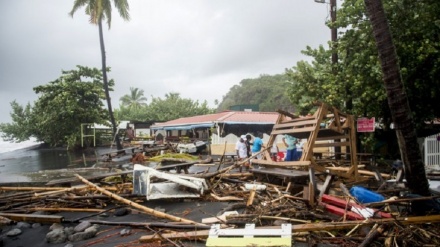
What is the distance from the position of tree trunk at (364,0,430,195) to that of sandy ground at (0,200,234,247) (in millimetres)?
3973

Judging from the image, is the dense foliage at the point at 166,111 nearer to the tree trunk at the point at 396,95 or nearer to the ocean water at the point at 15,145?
the ocean water at the point at 15,145

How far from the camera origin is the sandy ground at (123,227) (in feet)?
17.4

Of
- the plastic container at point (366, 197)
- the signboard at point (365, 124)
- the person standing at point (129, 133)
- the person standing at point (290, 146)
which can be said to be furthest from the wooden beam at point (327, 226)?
the person standing at point (129, 133)

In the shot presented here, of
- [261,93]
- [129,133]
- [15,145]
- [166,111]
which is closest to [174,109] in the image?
[166,111]

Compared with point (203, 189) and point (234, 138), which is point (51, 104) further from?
point (203, 189)

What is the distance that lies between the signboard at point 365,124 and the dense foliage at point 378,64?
A: 0.78 feet

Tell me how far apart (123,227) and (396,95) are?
19.1 feet

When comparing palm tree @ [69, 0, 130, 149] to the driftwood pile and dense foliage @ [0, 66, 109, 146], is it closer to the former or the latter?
dense foliage @ [0, 66, 109, 146]

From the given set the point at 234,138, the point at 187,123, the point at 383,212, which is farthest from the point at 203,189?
the point at 187,123

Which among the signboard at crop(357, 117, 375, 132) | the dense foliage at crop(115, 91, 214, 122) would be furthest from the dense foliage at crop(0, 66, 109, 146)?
the signboard at crop(357, 117, 375, 132)

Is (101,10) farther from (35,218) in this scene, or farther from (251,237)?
(251,237)

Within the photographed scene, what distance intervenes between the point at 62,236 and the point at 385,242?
574 cm

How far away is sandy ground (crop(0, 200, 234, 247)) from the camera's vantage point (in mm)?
5297

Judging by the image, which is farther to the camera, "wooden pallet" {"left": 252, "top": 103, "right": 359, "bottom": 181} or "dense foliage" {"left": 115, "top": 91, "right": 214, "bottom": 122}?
"dense foliage" {"left": 115, "top": 91, "right": 214, "bottom": 122}
